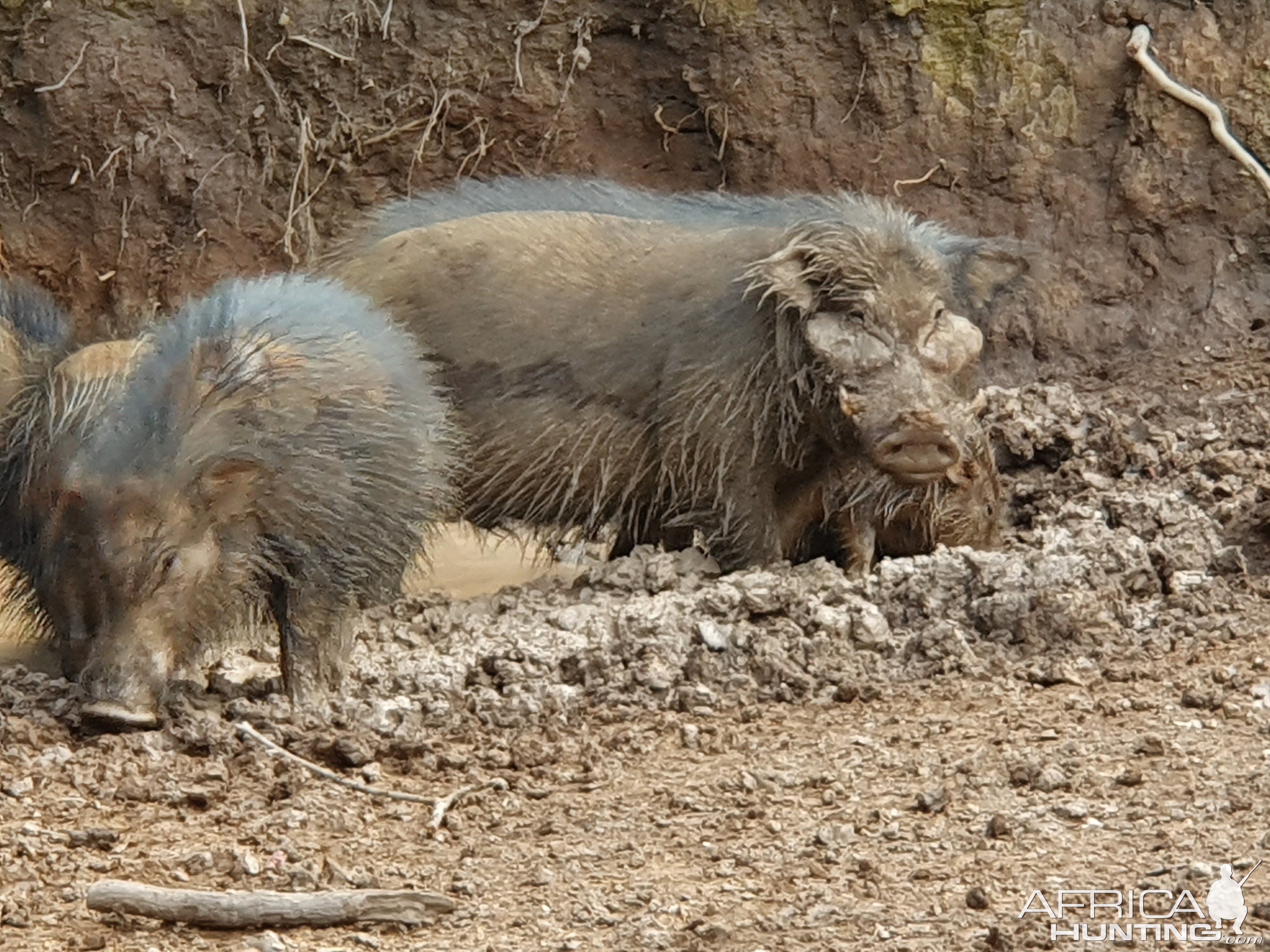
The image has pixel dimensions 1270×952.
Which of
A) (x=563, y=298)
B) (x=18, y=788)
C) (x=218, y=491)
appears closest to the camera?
(x=18, y=788)

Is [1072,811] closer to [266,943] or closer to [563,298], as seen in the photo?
[266,943]

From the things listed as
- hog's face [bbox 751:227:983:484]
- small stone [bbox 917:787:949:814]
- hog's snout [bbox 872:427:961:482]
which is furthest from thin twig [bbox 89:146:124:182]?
small stone [bbox 917:787:949:814]

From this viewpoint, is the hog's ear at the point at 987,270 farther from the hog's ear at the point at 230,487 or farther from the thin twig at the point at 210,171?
the thin twig at the point at 210,171

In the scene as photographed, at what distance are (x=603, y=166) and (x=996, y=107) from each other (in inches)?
60.6

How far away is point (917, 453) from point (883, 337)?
34 centimetres

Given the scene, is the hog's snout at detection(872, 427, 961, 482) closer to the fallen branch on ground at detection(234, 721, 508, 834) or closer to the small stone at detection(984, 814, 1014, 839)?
the fallen branch on ground at detection(234, 721, 508, 834)

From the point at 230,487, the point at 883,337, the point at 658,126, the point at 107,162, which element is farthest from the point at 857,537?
the point at 107,162

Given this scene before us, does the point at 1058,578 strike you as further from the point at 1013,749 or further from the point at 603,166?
the point at 603,166

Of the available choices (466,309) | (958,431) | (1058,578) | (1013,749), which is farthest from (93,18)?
(1013,749)

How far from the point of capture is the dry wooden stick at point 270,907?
11.8 feet

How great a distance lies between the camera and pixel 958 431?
5848 mm

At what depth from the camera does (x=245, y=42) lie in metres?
8.10

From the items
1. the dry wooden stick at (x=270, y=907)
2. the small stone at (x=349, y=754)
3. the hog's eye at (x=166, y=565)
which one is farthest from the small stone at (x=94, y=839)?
the hog's eye at (x=166, y=565)

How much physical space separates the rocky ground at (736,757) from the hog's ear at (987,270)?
0.67 meters
